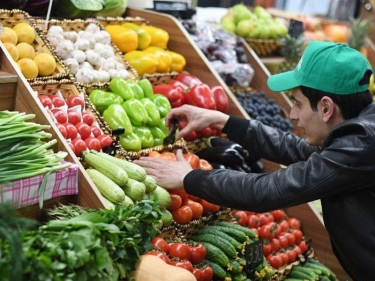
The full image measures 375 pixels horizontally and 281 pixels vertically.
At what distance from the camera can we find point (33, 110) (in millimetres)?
2965

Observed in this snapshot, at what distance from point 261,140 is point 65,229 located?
1883 millimetres

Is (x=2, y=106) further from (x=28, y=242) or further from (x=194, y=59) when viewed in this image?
(x=194, y=59)

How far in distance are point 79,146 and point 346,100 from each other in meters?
1.33

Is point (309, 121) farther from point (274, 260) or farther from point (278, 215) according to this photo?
point (278, 215)

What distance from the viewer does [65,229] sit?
7.11 ft

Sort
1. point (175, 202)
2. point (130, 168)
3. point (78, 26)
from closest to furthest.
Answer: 1. point (130, 168)
2. point (175, 202)
3. point (78, 26)

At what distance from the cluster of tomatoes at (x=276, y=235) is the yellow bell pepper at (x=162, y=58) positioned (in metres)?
1.13

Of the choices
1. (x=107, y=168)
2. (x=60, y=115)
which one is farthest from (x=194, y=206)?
(x=60, y=115)

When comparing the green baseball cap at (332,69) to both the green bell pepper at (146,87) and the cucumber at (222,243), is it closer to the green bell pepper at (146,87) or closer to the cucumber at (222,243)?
the cucumber at (222,243)

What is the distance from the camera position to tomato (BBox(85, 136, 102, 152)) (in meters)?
3.25

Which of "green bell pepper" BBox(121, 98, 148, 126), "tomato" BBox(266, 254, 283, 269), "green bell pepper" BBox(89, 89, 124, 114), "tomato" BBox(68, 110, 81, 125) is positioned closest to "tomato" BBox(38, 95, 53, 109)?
"tomato" BBox(68, 110, 81, 125)

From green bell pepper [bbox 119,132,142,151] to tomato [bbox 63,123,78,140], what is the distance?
0.45 meters

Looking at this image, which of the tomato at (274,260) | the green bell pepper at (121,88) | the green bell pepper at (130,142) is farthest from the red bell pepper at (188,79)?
the tomato at (274,260)

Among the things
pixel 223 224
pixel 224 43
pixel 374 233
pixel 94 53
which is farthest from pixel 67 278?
pixel 224 43
